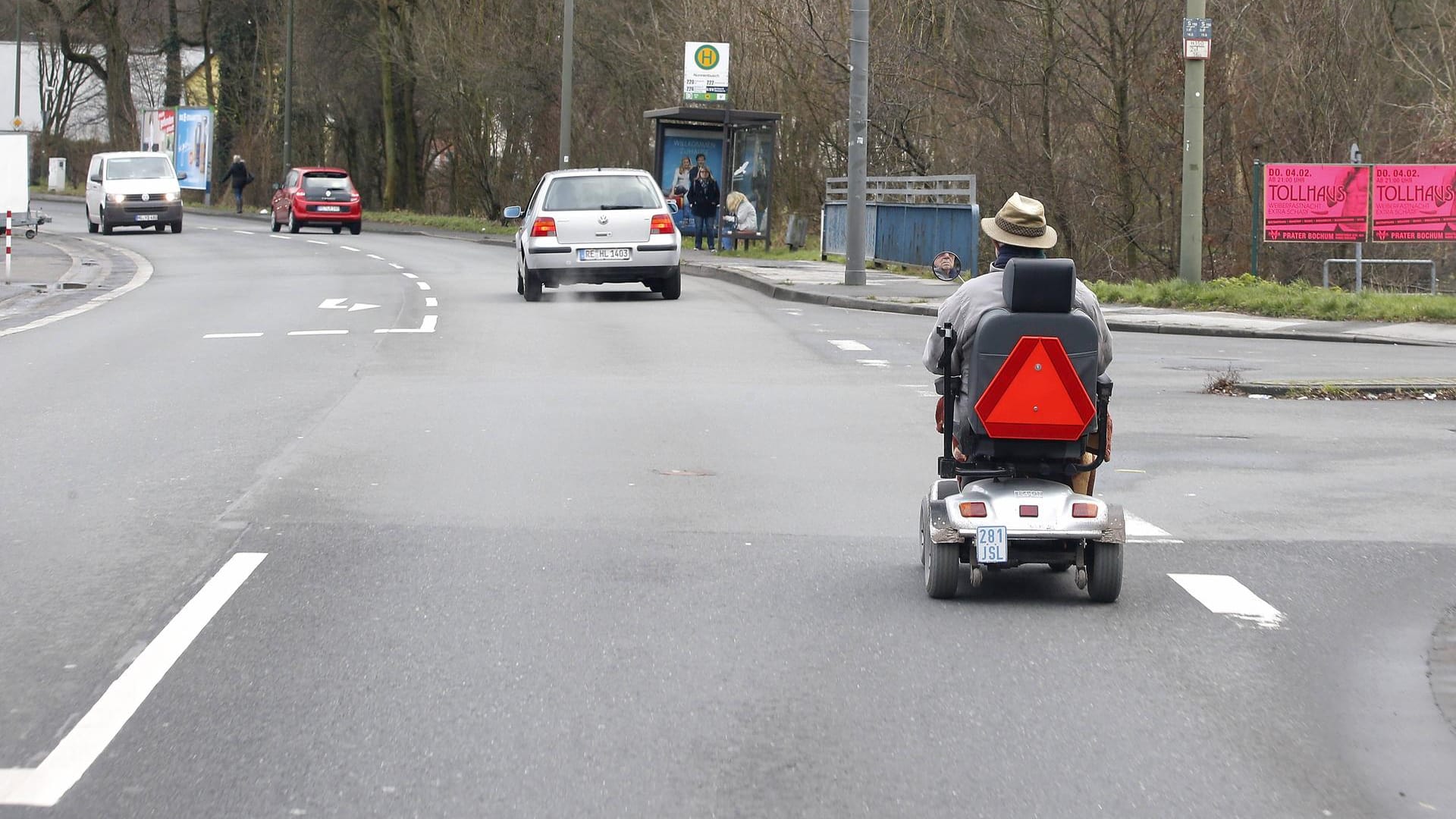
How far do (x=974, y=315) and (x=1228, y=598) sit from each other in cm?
141

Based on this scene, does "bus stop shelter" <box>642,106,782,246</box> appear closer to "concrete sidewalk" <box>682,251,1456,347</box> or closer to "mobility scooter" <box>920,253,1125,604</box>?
"concrete sidewalk" <box>682,251,1456,347</box>

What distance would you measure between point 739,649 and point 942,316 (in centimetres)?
168

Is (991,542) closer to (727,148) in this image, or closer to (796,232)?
(727,148)

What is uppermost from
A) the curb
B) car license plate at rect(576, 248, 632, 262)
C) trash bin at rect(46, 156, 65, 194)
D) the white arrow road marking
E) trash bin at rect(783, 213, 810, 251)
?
trash bin at rect(46, 156, 65, 194)

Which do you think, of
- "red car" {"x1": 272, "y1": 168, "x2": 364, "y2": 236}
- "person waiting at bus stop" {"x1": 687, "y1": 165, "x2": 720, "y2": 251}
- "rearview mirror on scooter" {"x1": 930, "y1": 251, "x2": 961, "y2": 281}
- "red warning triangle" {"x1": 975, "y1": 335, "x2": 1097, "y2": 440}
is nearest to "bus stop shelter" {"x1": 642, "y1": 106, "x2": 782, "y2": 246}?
"person waiting at bus stop" {"x1": 687, "y1": 165, "x2": 720, "y2": 251}

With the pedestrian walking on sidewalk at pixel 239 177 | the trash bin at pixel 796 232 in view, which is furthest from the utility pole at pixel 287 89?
the trash bin at pixel 796 232

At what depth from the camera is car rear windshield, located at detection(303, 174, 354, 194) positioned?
158ft

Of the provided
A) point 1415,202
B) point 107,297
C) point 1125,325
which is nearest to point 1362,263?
point 1415,202

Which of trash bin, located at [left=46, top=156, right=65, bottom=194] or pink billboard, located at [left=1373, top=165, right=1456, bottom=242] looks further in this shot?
trash bin, located at [left=46, top=156, right=65, bottom=194]

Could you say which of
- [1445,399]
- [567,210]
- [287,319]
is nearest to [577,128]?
[567,210]

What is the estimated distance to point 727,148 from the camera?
1431 inches

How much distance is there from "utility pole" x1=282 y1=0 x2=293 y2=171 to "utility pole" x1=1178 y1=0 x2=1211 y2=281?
130 feet

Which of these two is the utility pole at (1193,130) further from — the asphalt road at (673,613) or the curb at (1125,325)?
the asphalt road at (673,613)

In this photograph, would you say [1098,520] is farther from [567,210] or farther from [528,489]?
[567,210]
